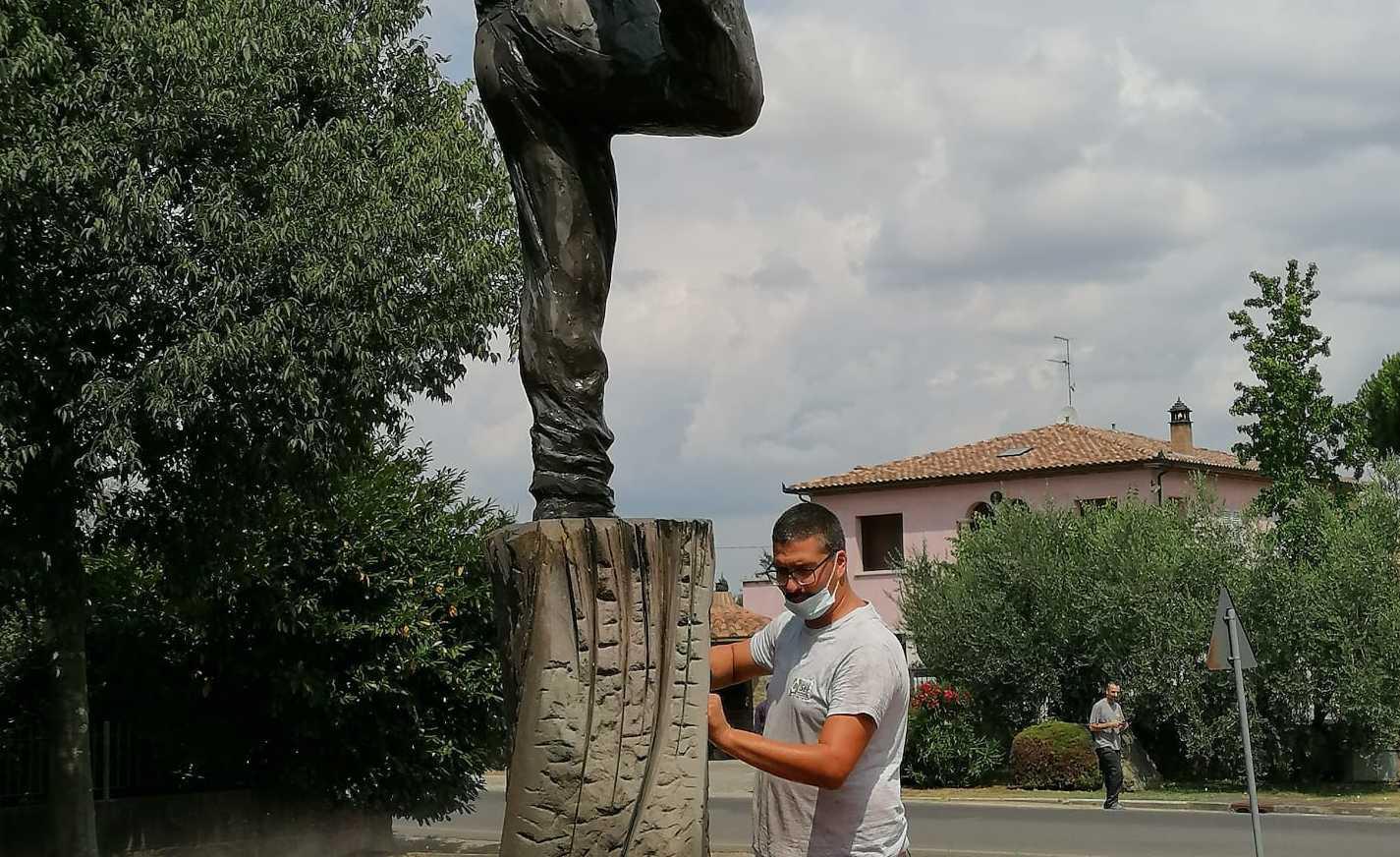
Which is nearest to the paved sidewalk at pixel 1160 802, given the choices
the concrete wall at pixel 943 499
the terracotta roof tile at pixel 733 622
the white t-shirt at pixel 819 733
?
the terracotta roof tile at pixel 733 622

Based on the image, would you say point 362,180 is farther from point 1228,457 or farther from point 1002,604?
point 1228,457

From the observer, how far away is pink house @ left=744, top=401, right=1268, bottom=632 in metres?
38.0

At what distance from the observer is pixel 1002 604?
27.0 metres

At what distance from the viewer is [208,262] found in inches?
447

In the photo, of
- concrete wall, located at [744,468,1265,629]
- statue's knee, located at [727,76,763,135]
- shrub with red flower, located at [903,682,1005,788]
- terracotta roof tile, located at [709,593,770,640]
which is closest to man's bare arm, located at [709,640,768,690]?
statue's knee, located at [727,76,763,135]

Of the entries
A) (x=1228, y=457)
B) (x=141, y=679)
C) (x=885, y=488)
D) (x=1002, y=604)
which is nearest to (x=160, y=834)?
(x=141, y=679)

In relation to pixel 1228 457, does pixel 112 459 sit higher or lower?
lower

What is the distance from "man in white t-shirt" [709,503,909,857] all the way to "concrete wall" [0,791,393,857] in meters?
10.6

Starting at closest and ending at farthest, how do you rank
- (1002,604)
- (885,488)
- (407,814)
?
(407,814), (1002,604), (885,488)

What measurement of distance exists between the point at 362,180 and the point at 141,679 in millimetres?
5654

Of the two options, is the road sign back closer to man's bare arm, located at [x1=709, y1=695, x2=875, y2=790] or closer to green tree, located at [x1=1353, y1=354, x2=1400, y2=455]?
man's bare arm, located at [x1=709, y1=695, x2=875, y2=790]

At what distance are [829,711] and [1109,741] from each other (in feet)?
61.6

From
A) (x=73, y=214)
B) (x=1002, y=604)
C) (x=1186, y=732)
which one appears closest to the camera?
(x=73, y=214)

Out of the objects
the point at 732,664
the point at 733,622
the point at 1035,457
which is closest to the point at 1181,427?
the point at 1035,457
